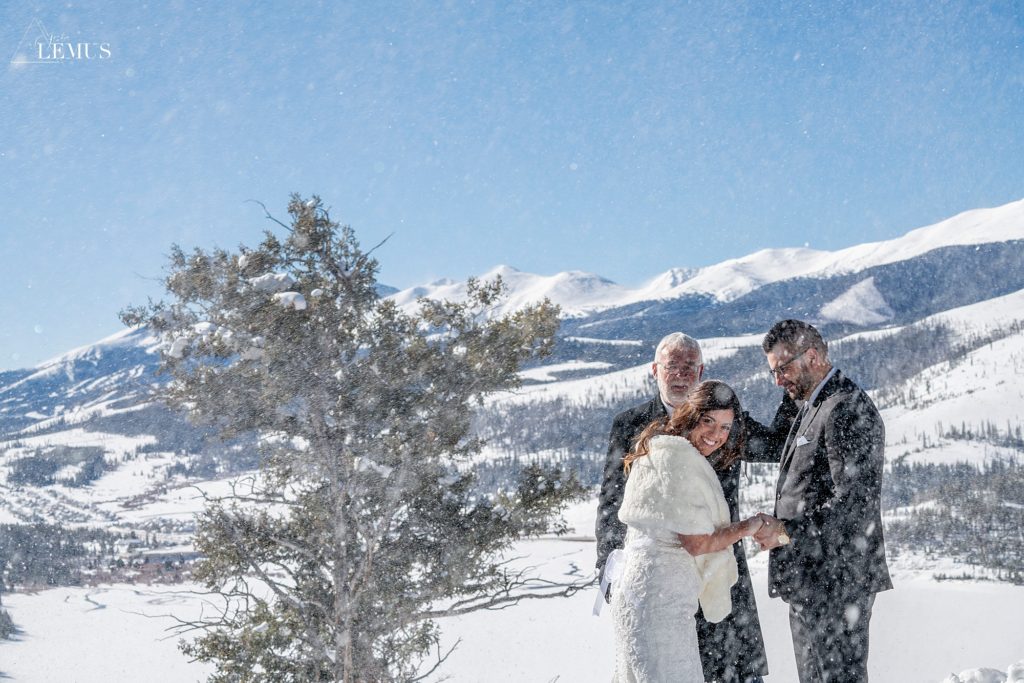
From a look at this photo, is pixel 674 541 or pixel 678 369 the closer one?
pixel 674 541

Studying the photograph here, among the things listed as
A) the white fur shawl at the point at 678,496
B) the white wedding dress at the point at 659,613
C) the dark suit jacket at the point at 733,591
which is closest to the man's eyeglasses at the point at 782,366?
the dark suit jacket at the point at 733,591

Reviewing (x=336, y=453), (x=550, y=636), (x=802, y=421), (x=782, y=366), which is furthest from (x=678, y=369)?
(x=550, y=636)

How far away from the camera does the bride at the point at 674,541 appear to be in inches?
108

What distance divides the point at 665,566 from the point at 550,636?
64.4 meters

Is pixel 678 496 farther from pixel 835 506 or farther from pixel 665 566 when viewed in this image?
pixel 835 506

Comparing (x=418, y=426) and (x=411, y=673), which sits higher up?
(x=418, y=426)

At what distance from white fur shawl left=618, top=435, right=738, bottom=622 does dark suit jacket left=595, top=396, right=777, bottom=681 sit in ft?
1.88

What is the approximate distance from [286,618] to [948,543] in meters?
113

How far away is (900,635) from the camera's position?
63.2 metres

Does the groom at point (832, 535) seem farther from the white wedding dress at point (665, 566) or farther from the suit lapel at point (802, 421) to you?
the white wedding dress at point (665, 566)

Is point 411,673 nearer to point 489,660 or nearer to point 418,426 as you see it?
point 418,426

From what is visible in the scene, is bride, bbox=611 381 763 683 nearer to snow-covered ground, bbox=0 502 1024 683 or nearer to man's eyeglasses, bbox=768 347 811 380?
man's eyeglasses, bbox=768 347 811 380

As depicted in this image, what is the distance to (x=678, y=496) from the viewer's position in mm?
2740

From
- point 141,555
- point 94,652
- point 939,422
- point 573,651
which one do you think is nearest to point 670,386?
point 573,651
